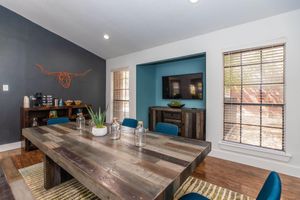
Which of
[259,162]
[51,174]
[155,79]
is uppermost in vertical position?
[155,79]

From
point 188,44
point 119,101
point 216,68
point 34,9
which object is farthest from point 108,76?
point 216,68

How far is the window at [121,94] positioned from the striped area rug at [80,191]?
9.77ft

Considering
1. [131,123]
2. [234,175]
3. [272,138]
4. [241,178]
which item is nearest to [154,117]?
[131,123]

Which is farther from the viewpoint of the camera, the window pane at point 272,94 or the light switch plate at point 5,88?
the light switch plate at point 5,88

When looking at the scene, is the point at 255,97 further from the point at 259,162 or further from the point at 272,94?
the point at 259,162

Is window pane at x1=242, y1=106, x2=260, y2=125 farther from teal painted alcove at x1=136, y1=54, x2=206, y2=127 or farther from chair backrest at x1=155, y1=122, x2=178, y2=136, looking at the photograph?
chair backrest at x1=155, y1=122, x2=178, y2=136

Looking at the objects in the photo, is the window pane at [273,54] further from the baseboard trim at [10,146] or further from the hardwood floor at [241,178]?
the baseboard trim at [10,146]

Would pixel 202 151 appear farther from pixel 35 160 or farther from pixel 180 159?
pixel 35 160

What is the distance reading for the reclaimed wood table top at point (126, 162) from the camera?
0.86 m

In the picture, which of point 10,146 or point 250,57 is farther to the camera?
point 10,146

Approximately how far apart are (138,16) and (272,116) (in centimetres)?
308

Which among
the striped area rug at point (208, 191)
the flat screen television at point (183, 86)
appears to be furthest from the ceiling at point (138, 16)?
the striped area rug at point (208, 191)

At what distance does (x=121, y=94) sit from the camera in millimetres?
5184

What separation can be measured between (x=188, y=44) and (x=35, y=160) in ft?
13.0
